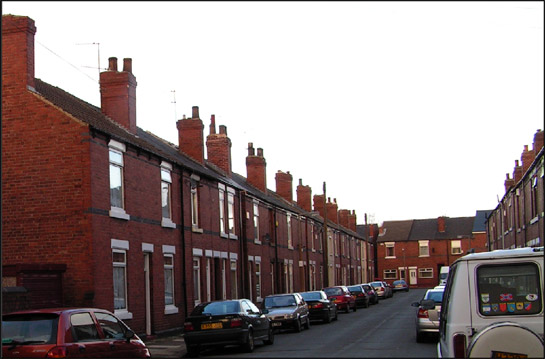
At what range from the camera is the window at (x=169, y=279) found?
25781mm

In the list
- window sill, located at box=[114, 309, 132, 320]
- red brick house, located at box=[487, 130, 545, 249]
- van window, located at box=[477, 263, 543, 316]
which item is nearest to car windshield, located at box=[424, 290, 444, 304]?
red brick house, located at box=[487, 130, 545, 249]

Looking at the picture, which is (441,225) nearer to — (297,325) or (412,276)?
(412,276)

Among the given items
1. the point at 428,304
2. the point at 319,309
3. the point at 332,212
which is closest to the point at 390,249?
the point at 332,212

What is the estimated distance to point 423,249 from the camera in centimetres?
9906

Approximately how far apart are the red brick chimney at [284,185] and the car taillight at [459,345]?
154 feet

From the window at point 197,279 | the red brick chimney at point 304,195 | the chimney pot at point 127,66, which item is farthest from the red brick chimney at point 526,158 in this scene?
the chimney pot at point 127,66

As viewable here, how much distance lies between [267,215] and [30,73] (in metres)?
22.1

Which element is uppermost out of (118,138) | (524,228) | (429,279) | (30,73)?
(30,73)

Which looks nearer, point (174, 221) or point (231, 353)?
point (231, 353)

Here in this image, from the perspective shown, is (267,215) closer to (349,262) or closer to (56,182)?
(56,182)

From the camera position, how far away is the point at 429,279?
315ft

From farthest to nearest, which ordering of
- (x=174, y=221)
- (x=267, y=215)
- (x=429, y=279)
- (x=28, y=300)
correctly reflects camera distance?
(x=429, y=279), (x=267, y=215), (x=174, y=221), (x=28, y=300)

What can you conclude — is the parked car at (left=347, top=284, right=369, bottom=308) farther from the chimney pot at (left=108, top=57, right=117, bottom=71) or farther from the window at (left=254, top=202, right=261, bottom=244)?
the chimney pot at (left=108, top=57, right=117, bottom=71)

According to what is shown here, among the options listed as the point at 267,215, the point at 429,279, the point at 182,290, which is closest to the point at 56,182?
the point at 182,290
